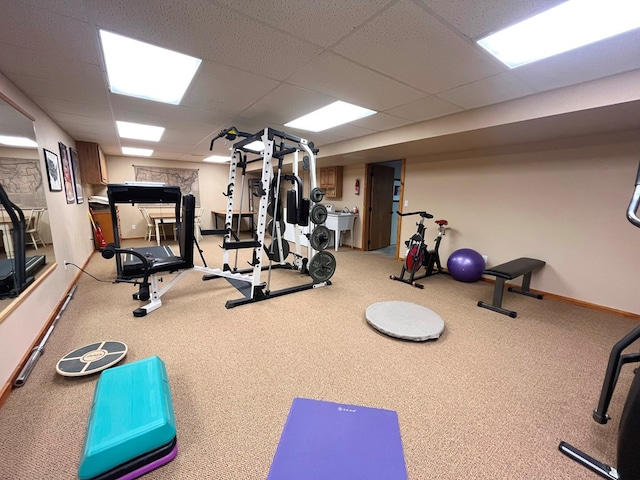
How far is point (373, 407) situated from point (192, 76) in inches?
118

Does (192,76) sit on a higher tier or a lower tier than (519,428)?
higher

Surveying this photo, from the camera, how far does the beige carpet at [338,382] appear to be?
135 centimetres

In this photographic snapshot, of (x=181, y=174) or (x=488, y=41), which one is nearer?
(x=488, y=41)

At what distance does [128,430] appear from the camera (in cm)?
124

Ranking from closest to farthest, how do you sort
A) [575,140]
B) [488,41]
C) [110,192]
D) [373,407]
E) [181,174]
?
[373,407] < [488,41] < [110,192] < [575,140] < [181,174]

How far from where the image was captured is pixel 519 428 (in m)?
1.55

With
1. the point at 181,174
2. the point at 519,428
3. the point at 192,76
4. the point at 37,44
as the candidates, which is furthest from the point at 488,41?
the point at 181,174

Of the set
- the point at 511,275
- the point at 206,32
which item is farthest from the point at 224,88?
the point at 511,275

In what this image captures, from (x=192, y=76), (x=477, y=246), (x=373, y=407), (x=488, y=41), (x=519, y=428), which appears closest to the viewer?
(x=519, y=428)

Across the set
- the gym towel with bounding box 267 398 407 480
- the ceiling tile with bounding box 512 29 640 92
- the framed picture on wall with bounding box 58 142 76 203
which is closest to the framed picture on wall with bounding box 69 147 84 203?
the framed picture on wall with bounding box 58 142 76 203

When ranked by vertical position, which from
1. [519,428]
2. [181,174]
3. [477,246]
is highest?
[181,174]

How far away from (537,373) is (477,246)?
268 centimetres

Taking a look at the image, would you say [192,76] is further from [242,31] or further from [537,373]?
[537,373]

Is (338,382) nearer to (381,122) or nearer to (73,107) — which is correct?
(381,122)
